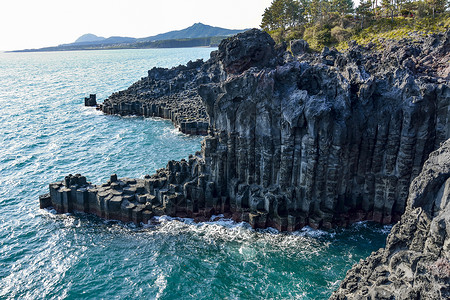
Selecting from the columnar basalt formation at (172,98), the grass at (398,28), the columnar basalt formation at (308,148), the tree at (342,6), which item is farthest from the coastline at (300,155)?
the tree at (342,6)

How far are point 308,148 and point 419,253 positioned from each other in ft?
59.2

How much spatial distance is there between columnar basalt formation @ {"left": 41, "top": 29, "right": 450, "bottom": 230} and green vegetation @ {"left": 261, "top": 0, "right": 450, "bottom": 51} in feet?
217

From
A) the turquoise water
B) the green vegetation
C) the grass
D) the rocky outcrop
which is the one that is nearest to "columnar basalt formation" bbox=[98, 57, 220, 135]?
the turquoise water

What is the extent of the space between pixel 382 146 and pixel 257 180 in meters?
13.1

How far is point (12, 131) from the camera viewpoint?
79938mm

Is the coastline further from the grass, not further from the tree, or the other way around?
the tree

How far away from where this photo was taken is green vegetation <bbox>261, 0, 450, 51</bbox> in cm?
9588

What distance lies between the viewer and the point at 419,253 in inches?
664

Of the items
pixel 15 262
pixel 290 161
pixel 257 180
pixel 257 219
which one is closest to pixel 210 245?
pixel 257 219

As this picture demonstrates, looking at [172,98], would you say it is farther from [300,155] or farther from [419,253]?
[419,253]

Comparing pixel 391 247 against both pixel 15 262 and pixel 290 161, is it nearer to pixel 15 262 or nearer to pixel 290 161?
pixel 290 161

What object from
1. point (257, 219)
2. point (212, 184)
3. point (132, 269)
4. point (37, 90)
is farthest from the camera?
point (37, 90)

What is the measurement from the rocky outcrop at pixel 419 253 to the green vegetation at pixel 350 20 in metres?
85.6

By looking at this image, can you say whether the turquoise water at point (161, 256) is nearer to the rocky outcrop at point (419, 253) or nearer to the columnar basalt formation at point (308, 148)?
the columnar basalt formation at point (308, 148)
